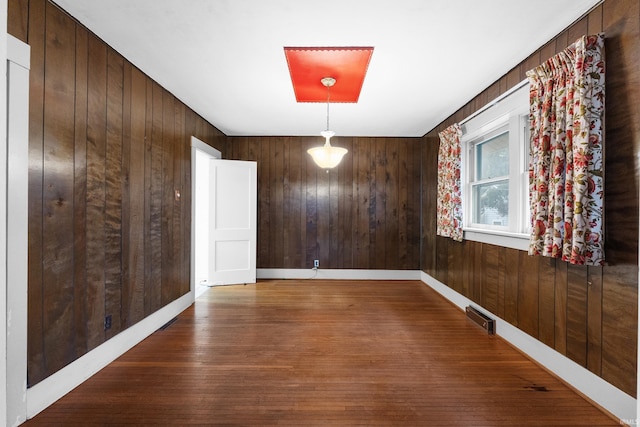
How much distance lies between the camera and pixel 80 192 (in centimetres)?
208

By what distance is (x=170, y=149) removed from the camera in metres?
3.25

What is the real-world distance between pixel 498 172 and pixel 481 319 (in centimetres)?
151

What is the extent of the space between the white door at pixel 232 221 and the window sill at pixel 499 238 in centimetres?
303

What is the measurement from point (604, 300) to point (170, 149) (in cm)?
379

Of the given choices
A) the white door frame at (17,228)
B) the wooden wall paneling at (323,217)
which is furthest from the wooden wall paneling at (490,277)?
the white door frame at (17,228)

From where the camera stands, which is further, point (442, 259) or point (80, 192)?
point (442, 259)

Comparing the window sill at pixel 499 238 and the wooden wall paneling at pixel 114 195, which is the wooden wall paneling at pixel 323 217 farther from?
the wooden wall paneling at pixel 114 195

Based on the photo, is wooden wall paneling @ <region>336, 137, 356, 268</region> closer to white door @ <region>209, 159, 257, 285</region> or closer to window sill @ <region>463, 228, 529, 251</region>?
white door @ <region>209, 159, 257, 285</region>

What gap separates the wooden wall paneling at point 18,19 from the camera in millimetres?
1631

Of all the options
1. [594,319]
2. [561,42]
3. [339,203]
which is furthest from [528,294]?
[339,203]

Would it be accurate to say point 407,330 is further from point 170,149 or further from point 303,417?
point 170,149

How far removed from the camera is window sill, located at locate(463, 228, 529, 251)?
251cm

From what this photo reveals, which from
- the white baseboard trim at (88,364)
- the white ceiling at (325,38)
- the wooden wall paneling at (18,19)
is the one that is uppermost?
the white ceiling at (325,38)

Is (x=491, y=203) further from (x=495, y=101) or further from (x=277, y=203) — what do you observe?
(x=277, y=203)
